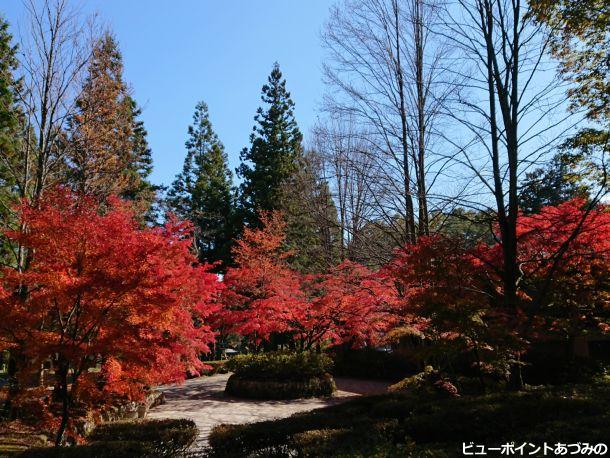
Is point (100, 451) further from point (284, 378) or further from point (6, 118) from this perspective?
point (6, 118)

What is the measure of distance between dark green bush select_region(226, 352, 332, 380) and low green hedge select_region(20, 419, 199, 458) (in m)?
6.67

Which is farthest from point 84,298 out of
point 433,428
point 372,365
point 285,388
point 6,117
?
point 6,117

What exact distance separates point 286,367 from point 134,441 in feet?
28.1

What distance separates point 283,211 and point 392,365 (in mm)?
13294

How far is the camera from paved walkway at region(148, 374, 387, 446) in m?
10.9

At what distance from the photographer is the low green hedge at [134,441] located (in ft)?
17.2

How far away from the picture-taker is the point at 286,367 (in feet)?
47.5

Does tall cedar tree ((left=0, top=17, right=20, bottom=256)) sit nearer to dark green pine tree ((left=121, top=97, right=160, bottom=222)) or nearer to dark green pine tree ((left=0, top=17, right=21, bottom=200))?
dark green pine tree ((left=0, top=17, right=21, bottom=200))

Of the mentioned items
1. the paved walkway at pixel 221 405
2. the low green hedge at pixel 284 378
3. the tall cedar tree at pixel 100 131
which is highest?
the tall cedar tree at pixel 100 131

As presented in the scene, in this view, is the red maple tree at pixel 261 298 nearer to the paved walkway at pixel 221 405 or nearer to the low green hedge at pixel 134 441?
the paved walkway at pixel 221 405

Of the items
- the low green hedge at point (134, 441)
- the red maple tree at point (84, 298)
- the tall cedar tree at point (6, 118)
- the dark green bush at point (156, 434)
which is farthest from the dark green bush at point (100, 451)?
the tall cedar tree at point (6, 118)

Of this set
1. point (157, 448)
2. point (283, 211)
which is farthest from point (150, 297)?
point (283, 211)

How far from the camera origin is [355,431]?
5.88 metres

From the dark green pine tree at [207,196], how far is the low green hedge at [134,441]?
73.8 ft
